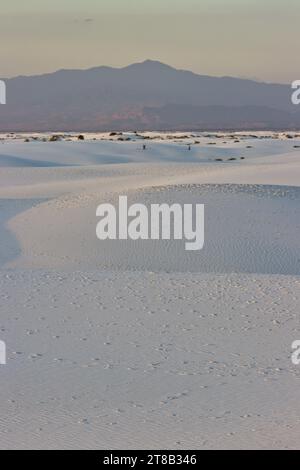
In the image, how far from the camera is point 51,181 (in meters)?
34.6

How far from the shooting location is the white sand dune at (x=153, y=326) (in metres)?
8.19

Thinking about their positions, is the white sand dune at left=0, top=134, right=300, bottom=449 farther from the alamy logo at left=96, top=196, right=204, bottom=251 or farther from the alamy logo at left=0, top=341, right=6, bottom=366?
the alamy logo at left=96, top=196, right=204, bottom=251

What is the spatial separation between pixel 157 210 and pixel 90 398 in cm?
1232

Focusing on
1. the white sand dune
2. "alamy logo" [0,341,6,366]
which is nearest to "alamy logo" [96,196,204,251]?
the white sand dune

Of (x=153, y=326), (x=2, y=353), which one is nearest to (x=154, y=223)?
(x=153, y=326)

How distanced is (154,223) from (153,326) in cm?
839

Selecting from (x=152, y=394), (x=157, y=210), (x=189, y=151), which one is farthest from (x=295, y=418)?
(x=189, y=151)

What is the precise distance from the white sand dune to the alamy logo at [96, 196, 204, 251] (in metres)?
0.30

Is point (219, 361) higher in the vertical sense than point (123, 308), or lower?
lower

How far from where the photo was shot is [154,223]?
20375 mm

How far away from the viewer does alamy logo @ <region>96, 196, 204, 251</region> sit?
755 inches

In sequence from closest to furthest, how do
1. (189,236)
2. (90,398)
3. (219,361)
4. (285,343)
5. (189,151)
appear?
1. (90,398)
2. (219,361)
3. (285,343)
4. (189,236)
5. (189,151)
